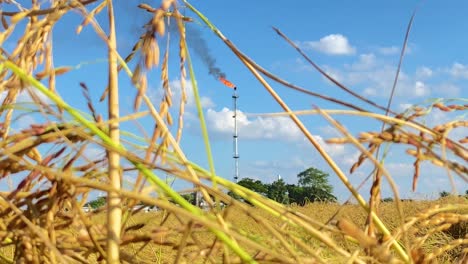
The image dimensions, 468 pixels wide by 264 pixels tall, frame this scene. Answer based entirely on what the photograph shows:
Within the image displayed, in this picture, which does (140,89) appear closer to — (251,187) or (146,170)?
(146,170)

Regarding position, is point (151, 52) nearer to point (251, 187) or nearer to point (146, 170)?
point (146, 170)

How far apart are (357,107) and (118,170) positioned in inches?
13.7

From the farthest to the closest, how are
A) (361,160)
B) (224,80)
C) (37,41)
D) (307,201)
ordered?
(307,201) < (224,80) < (37,41) < (361,160)

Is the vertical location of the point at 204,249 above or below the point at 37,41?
below

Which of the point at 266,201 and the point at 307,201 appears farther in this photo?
the point at 307,201

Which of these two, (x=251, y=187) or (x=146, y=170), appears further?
(x=251, y=187)

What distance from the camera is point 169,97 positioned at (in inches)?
32.1

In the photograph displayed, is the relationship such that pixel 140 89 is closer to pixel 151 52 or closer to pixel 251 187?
pixel 151 52

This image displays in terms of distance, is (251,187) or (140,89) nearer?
(140,89)

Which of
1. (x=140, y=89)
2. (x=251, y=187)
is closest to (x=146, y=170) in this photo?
(x=140, y=89)

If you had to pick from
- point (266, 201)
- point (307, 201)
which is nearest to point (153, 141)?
point (266, 201)

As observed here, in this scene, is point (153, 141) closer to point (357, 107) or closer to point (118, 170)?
point (118, 170)

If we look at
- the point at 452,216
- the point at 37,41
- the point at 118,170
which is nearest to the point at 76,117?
the point at 118,170

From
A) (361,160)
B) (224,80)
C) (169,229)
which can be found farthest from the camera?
(224,80)
